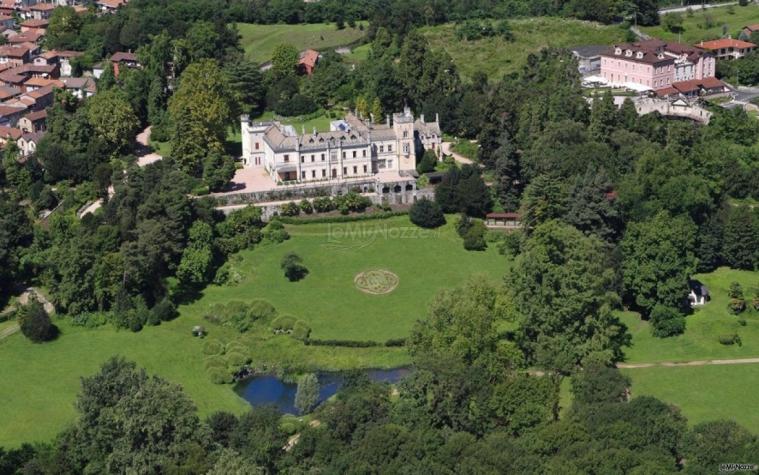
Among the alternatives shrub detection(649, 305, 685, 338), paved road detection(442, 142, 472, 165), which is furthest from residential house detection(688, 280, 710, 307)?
paved road detection(442, 142, 472, 165)

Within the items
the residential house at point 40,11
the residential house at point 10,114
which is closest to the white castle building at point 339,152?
the residential house at point 10,114

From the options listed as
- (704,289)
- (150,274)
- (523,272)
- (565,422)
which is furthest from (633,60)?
(565,422)

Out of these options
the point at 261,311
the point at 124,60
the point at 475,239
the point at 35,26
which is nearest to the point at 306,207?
the point at 475,239

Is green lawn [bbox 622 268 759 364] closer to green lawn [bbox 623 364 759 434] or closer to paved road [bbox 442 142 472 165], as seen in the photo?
green lawn [bbox 623 364 759 434]

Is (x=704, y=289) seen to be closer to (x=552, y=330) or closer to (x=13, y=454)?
(x=552, y=330)

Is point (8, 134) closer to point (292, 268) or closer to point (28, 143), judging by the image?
point (28, 143)

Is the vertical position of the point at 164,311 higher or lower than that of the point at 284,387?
higher
